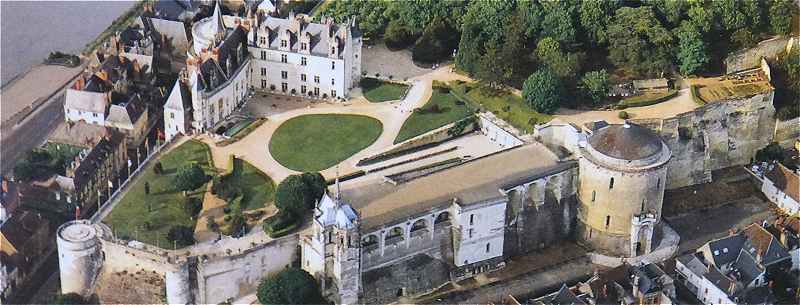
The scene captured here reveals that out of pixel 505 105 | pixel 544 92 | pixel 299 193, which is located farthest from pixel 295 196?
pixel 544 92

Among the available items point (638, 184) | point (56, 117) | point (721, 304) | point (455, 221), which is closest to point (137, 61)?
point (56, 117)

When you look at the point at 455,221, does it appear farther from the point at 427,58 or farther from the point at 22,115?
the point at 22,115

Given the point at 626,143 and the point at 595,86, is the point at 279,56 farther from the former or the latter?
the point at 626,143

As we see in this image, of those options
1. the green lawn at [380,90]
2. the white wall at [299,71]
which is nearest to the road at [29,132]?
the white wall at [299,71]

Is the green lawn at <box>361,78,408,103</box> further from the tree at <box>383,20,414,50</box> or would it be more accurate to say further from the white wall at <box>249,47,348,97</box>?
the tree at <box>383,20,414,50</box>

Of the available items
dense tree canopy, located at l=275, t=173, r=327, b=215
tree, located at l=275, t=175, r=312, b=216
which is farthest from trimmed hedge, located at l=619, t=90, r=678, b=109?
tree, located at l=275, t=175, r=312, b=216
